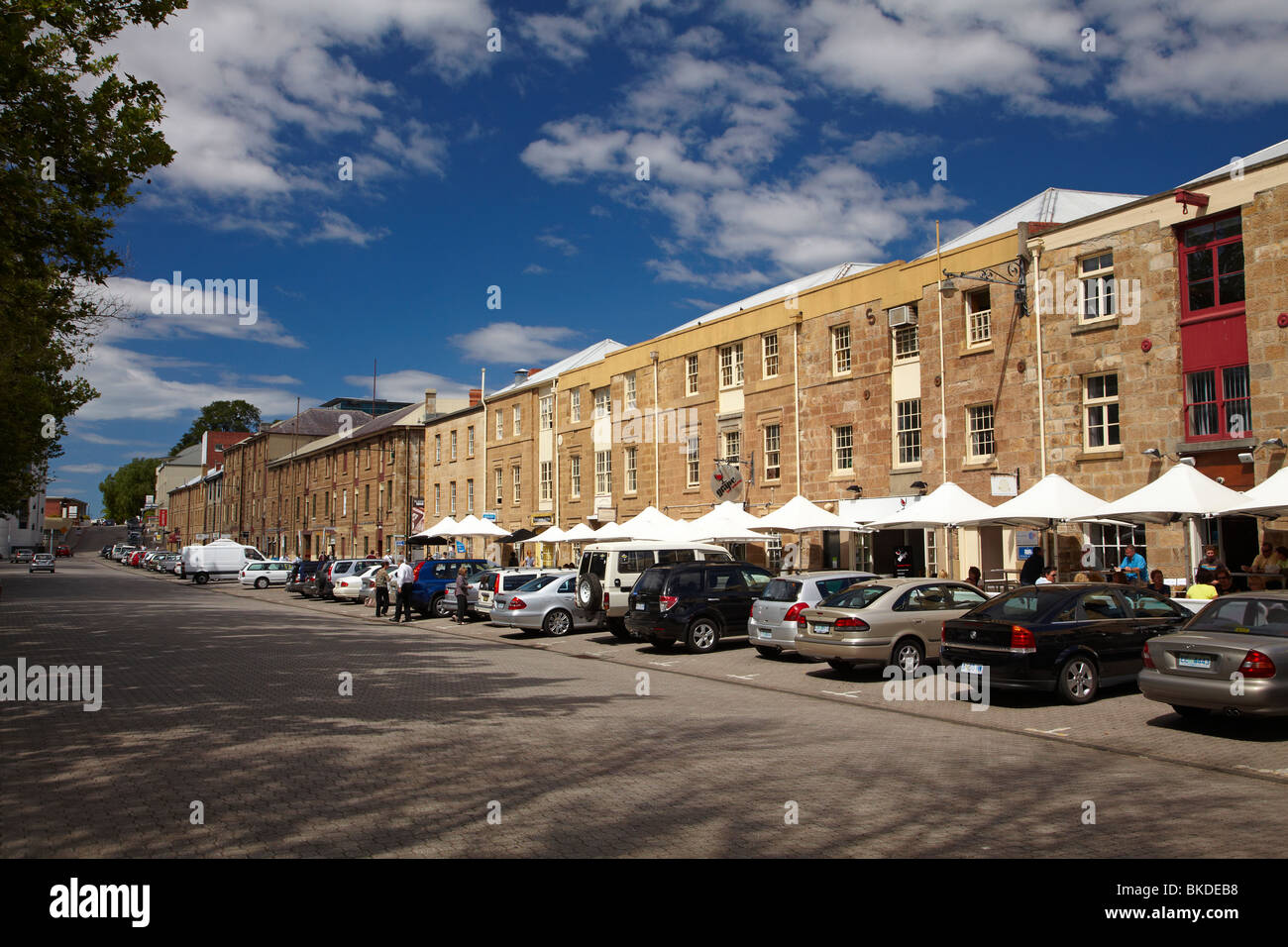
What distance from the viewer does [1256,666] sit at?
31.4 ft

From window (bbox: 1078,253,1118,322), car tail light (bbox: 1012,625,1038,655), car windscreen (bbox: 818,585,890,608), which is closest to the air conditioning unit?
window (bbox: 1078,253,1118,322)

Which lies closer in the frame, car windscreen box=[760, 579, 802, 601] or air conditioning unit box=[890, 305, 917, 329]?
car windscreen box=[760, 579, 802, 601]

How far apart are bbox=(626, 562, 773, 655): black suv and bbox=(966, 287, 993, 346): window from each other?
9.75 m

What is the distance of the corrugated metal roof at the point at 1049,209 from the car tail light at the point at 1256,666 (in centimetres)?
1832

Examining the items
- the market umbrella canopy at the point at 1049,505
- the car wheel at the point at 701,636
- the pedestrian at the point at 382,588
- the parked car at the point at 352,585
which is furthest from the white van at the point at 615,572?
the parked car at the point at 352,585

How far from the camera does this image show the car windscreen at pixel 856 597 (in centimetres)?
1518

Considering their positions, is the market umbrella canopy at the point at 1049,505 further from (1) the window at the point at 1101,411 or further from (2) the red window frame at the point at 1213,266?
(2) the red window frame at the point at 1213,266

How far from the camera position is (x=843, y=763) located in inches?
352

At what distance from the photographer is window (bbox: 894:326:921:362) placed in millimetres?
26953

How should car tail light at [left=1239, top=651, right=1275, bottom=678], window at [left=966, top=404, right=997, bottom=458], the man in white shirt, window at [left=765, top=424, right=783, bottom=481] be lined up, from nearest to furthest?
car tail light at [left=1239, top=651, right=1275, bottom=678], window at [left=966, top=404, right=997, bottom=458], the man in white shirt, window at [left=765, top=424, right=783, bottom=481]

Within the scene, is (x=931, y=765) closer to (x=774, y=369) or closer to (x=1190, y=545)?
(x=1190, y=545)

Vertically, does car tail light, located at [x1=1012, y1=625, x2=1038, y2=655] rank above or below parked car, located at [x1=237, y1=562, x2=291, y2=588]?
above

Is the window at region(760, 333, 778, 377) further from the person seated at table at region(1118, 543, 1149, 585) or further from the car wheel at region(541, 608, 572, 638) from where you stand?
the person seated at table at region(1118, 543, 1149, 585)

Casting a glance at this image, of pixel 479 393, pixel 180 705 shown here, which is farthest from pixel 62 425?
pixel 180 705
